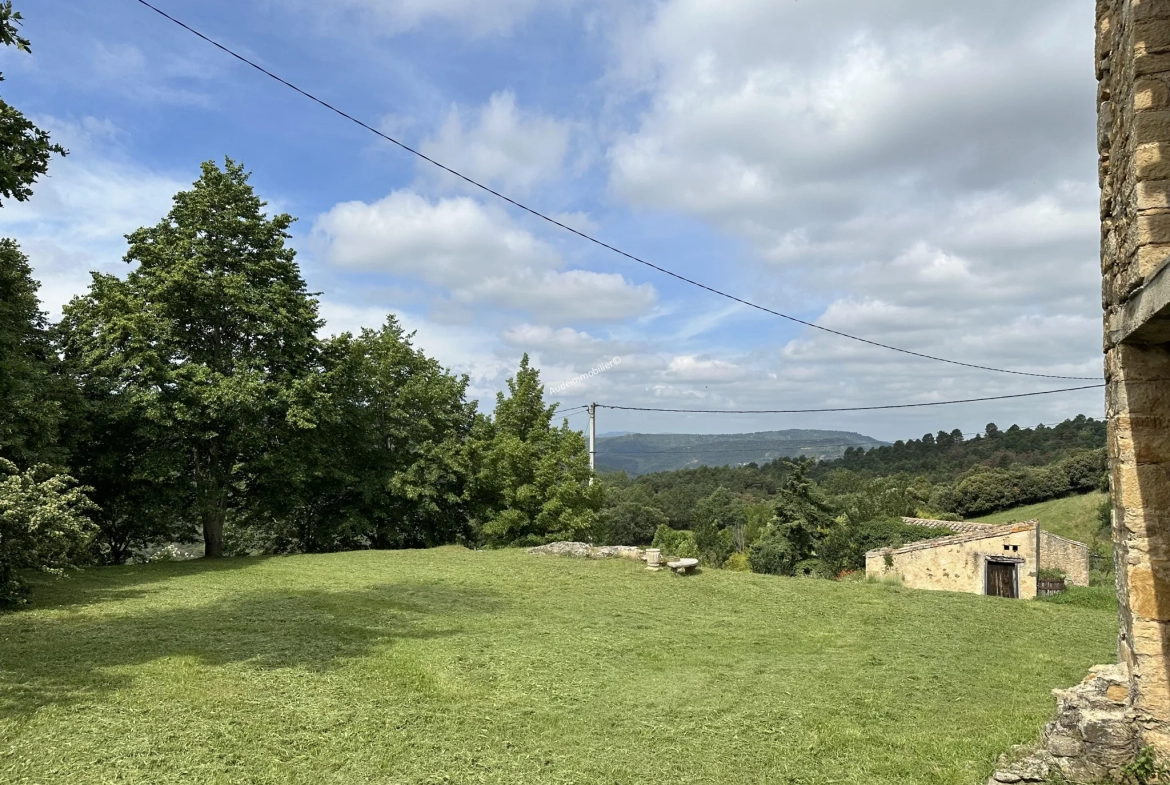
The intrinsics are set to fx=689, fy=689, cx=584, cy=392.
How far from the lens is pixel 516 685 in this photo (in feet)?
20.5

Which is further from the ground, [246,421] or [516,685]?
[246,421]

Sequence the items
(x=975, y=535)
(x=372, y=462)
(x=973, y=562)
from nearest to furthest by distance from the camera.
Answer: (x=372, y=462), (x=973, y=562), (x=975, y=535)

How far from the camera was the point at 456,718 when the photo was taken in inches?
211

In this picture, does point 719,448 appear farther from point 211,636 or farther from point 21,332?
point 211,636

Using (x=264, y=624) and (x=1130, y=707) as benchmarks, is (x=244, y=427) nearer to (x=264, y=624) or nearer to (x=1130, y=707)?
(x=264, y=624)

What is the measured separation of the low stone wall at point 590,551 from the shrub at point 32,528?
9322mm

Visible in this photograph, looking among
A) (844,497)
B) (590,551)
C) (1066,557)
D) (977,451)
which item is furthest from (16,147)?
(977,451)

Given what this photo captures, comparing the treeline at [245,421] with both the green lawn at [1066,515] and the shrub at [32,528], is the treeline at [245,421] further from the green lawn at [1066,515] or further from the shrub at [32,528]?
the green lawn at [1066,515]

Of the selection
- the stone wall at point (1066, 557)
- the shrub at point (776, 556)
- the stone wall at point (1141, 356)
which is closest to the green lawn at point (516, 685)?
the stone wall at point (1141, 356)

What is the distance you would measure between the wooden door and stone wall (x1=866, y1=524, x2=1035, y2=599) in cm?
20

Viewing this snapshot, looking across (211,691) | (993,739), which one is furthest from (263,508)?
(993,739)

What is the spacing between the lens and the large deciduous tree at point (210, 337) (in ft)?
50.7

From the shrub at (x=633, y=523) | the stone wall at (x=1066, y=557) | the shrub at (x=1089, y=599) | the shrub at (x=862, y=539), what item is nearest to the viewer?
the shrub at (x=1089, y=599)

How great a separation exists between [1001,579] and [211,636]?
23.2m
